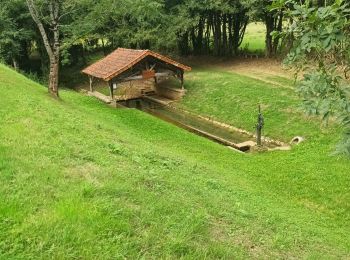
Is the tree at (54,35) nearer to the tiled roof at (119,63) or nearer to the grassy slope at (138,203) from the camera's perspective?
the grassy slope at (138,203)

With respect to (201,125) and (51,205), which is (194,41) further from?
(51,205)

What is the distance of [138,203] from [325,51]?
3.48 meters

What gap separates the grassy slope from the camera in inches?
199

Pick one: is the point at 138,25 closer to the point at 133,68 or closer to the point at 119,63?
the point at 119,63

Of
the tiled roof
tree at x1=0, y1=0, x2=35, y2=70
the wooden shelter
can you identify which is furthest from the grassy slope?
tree at x1=0, y1=0, x2=35, y2=70

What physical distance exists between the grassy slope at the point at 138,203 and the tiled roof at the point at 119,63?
11.3m

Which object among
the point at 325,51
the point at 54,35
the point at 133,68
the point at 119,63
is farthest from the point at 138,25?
the point at 325,51

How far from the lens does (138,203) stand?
627cm

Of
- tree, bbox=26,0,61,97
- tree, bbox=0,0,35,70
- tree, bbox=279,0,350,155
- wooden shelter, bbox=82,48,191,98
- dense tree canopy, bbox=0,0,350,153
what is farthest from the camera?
tree, bbox=0,0,35,70

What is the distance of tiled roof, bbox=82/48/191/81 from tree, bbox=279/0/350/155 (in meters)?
20.8

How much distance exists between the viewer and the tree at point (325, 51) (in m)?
3.83

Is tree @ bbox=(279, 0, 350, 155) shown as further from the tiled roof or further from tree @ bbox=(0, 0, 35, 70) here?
tree @ bbox=(0, 0, 35, 70)

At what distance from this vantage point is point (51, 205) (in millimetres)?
5621

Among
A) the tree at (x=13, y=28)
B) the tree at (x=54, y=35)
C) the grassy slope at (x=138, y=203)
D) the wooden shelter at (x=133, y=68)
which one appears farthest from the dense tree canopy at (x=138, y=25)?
the grassy slope at (x=138, y=203)
